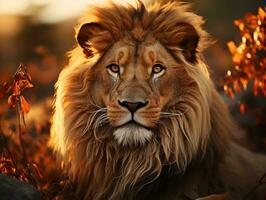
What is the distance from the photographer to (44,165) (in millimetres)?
8062

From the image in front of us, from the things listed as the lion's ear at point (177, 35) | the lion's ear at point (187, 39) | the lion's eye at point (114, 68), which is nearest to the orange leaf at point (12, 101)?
the lion's eye at point (114, 68)

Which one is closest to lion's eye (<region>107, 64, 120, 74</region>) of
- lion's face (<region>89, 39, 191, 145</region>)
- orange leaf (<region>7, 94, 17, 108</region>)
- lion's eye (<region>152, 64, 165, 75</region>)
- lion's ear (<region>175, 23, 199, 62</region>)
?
lion's face (<region>89, 39, 191, 145</region>)

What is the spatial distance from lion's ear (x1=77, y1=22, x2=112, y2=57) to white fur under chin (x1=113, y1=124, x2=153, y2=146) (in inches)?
31.3

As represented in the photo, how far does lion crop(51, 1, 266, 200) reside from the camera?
5980 mm

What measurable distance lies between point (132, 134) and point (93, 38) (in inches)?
38.3

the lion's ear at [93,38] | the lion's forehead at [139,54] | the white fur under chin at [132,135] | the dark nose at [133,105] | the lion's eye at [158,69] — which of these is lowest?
the white fur under chin at [132,135]

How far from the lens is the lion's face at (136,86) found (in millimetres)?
5766

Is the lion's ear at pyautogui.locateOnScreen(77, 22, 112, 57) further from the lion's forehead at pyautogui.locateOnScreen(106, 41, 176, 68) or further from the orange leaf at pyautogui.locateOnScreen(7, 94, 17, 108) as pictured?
the orange leaf at pyautogui.locateOnScreen(7, 94, 17, 108)

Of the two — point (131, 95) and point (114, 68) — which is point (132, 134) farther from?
point (114, 68)

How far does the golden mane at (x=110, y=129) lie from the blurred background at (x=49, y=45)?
2915 millimetres

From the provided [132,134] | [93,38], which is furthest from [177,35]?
[132,134]

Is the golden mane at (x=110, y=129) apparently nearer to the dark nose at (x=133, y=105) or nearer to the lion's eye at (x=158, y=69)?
the lion's eye at (x=158, y=69)

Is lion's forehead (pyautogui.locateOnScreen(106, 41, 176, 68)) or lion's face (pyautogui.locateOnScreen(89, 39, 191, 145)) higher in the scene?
lion's forehead (pyautogui.locateOnScreen(106, 41, 176, 68))

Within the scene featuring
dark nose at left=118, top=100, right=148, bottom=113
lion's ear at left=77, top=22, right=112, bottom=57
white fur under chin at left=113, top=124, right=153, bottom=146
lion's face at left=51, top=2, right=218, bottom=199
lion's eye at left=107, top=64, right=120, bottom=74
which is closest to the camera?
dark nose at left=118, top=100, right=148, bottom=113
